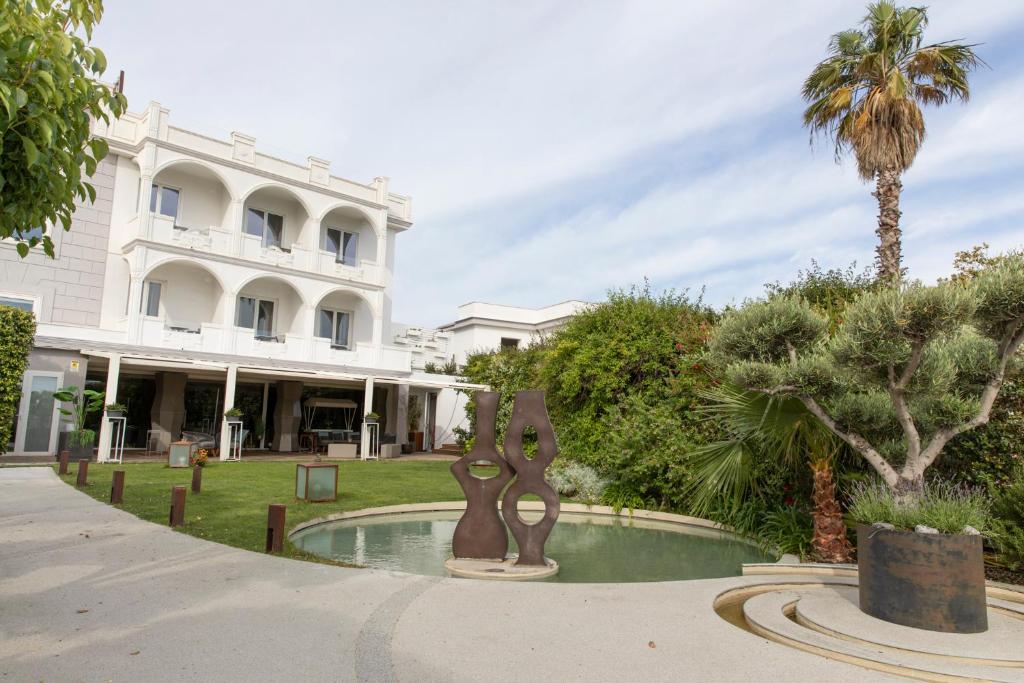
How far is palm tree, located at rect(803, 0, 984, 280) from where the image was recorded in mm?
14195

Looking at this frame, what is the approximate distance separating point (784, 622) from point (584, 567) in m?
2.86

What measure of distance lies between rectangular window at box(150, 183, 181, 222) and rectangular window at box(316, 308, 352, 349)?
590cm

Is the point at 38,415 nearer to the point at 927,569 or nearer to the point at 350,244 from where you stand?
the point at 350,244

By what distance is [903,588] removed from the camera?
467 cm

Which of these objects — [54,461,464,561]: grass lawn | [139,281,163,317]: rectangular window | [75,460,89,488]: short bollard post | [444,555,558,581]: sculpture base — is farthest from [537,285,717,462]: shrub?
[139,281,163,317]: rectangular window

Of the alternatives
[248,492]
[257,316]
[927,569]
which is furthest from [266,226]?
[927,569]

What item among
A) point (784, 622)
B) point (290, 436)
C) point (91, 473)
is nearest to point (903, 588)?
point (784, 622)

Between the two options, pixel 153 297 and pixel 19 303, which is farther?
pixel 153 297

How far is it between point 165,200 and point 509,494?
1899 cm

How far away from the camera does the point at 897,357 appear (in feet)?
17.5

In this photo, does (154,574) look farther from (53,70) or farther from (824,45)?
(824,45)

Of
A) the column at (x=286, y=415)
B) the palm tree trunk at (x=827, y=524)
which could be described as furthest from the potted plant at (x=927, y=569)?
the column at (x=286, y=415)

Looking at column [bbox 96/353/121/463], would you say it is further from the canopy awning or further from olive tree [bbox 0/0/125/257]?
olive tree [bbox 0/0/125/257]


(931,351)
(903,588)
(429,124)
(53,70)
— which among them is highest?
(429,124)
